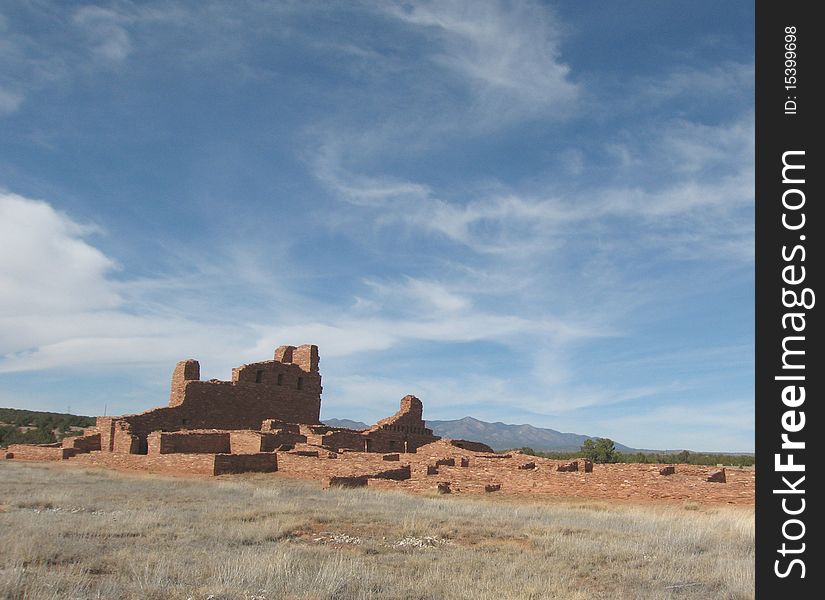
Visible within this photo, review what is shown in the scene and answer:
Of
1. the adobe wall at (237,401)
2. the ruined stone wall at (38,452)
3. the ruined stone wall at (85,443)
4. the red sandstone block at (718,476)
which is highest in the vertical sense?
the adobe wall at (237,401)

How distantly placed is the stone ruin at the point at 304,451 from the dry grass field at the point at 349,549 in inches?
152

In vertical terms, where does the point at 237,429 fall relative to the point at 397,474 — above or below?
above

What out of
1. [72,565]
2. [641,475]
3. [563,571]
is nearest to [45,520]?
[72,565]

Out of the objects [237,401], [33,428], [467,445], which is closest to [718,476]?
[467,445]

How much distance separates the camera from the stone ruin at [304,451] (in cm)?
2128

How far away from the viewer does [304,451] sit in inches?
1071

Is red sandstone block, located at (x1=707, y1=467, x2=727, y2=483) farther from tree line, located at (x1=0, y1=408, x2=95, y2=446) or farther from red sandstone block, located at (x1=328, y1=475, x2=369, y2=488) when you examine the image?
tree line, located at (x1=0, y1=408, x2=95, y2=446)

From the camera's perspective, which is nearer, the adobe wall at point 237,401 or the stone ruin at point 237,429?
the stone ruin at point 237,429

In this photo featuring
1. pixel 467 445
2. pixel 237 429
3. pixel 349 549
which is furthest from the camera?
pixel 467 445

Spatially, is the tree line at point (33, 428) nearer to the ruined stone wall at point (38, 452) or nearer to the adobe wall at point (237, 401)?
the ruined stone wall at point (38, 452)
